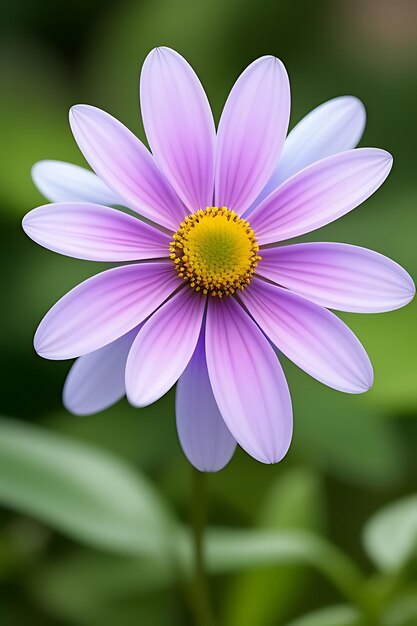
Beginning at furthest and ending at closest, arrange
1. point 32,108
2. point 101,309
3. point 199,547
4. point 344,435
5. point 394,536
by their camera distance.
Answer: point 32,108 < point 344,435 < point 394,536 < point 199,547 < point 101,309

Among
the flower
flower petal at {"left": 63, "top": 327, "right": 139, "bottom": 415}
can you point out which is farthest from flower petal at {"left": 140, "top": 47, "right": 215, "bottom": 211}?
flower petal at {"left": 63, "top": 327, "right": 139, "bottom": 415}

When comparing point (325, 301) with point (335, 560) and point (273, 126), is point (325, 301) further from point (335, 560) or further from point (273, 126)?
Result: point (335, 560)

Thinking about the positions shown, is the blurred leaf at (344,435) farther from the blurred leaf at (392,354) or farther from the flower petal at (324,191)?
the flower petal at (324,191)

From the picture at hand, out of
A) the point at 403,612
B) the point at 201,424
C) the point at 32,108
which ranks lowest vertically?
the point at 403,612

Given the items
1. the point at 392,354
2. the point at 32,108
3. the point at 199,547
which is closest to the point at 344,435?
the point at 392,354

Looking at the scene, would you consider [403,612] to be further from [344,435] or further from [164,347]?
[164,347]

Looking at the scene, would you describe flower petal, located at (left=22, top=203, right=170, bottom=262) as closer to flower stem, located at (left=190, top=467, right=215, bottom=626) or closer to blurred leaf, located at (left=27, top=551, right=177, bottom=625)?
flower stem, located at (left=190, top=467, right=215, bottom=626)
